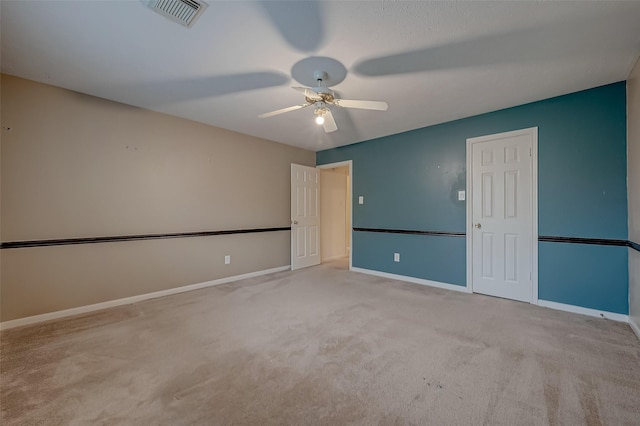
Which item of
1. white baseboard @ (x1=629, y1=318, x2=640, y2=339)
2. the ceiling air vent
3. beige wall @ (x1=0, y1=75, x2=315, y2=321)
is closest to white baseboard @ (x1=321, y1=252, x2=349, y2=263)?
beige wall @ (x1=0, y1=75, x2=315, y2=321)

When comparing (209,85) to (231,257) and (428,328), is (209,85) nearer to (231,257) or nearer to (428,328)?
(231,257)

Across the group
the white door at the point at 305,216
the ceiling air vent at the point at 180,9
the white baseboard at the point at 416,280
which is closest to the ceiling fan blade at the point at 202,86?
the ceiling air vent at the point at 180,9

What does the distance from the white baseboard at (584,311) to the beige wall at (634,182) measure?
9 cm

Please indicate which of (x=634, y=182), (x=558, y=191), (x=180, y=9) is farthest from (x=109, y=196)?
(x=634, y=182)

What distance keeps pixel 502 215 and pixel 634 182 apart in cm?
109

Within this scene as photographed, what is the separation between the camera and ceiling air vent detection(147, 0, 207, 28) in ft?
5.18

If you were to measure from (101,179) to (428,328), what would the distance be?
12.2ft

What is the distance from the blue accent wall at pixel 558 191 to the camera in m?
2.61

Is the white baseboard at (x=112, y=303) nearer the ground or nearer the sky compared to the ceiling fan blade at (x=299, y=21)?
nearer the ground

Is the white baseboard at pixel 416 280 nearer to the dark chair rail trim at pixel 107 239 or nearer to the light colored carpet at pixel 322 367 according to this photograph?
the light colored carpet at pixel 322 367

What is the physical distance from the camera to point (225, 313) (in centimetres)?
279

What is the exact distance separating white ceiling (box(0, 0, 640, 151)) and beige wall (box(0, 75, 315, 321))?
0.36 metres

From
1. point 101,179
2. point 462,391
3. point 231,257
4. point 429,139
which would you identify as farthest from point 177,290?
point 429,139

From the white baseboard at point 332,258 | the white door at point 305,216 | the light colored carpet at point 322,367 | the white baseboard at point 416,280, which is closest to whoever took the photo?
the light colored carpet at point 322,367
